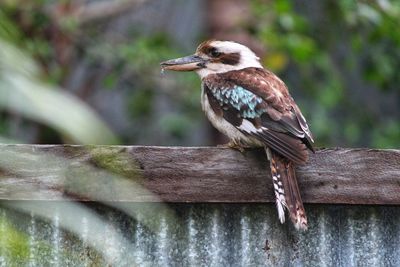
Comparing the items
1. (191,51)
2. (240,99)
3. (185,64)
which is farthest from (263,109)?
(191,51)

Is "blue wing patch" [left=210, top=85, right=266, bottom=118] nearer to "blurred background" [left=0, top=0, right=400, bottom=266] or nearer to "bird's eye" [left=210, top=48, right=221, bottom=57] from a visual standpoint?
"bird's eye" [left=210, top=48, right=221, bottom=57]

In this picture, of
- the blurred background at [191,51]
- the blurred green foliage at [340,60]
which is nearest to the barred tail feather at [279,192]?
the blurred background at [191,51]

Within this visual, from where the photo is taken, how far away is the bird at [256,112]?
309cm

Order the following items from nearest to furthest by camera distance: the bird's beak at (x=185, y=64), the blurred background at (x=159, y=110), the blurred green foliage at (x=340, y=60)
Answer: the blurred background at (x=159, y=110), the bird's beak at (x=185, y=64), the blurred green foliage at (x=340, y=60)

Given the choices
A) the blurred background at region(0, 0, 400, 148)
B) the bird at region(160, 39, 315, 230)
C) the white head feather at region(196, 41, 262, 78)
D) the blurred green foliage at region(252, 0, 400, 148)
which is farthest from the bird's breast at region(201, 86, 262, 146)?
the blurred green foliage at region(252, 0, 400, 148)

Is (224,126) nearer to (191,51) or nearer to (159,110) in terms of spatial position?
(191,51)

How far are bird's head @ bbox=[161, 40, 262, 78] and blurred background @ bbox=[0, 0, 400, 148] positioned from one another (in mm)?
1148

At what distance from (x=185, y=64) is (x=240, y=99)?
527 mm

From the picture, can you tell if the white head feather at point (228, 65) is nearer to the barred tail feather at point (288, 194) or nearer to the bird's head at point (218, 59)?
the bird's head at point (218, 59)

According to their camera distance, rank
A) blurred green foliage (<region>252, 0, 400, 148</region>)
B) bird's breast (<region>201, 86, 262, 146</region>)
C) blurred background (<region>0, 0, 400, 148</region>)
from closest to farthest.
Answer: bird's breast (<region>201, 86, 262, 146</region>)
blurred green foliage (<region>252, 0, 400, 148</region>)
blurred background (<region>0, 0, 400, 148</region>)

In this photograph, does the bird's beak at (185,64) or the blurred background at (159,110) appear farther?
the bird's beak at (185,64)

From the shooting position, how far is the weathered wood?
2.90 metres

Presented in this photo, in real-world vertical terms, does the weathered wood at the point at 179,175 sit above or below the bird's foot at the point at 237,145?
below

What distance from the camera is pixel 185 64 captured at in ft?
14.0
